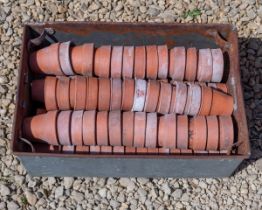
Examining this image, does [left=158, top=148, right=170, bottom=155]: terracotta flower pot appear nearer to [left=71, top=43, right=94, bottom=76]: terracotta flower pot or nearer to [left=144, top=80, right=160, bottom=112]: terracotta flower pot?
[left=144, top=80, right=160, bottom=112]: terracotta flower pot

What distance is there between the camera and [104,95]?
3.69 meters

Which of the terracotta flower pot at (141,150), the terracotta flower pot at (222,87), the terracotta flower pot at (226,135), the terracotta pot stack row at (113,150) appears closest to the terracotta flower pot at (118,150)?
the terracotta pot stack row at (113,150)

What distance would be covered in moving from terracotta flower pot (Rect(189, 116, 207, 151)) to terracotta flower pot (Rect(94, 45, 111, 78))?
716mm

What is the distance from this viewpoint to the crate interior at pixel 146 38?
3756 mm

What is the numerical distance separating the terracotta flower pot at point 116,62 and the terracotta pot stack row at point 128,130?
32 cm

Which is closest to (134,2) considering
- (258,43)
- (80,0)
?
(80,0)

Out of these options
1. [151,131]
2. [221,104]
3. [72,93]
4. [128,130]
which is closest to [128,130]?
[128,130]

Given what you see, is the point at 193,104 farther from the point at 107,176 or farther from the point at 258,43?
the point at 258,43

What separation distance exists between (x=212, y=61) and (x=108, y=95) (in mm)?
796

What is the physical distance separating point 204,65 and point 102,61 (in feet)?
2.40

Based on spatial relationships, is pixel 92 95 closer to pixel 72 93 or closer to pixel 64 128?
pixel 72 93

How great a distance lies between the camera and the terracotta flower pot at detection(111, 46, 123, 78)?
12.5 feet

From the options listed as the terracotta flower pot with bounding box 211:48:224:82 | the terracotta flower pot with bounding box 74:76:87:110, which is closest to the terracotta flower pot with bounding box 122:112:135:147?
the terracotta flower pot with bounding box 74:76:87:110

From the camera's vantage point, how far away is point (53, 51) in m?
3.79
